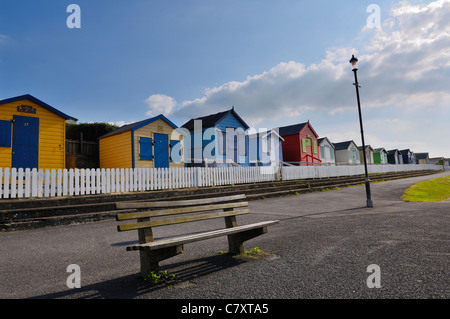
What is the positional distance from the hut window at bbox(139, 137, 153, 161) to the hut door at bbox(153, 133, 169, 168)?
0.41m

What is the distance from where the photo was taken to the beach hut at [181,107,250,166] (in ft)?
70.9

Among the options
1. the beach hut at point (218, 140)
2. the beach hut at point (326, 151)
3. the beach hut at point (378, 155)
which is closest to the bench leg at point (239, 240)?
the beach hut at point (218, 140)

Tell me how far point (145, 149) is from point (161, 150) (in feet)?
3.71

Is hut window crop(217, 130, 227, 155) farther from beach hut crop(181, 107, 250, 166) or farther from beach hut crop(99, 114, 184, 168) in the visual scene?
beach hut crop(99, 114, 184, 168)

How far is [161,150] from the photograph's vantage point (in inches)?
703

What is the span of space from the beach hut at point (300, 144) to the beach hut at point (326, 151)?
338 centimetres

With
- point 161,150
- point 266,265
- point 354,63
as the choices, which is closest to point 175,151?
point 161,150

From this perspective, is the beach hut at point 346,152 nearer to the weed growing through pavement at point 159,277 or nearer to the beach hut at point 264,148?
the beach hut at point 264,148

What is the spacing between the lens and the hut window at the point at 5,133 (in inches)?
501

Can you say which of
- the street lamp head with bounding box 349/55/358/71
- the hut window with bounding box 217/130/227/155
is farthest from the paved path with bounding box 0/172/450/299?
the hut window with bounding box 217/130/227/155

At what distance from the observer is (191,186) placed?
14.0 metres

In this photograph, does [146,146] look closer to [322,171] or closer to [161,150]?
[161,150]
